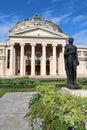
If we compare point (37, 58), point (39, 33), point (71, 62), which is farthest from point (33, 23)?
point (71, 62)

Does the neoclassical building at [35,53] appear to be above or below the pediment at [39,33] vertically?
below

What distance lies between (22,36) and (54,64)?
37.4 ft

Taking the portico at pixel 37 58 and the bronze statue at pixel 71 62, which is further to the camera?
the portico at pixel 37 58

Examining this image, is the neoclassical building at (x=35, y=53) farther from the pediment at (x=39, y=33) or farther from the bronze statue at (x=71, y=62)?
the bronze statue at (x=71, y=62)

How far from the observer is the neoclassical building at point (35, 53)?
5591 cm

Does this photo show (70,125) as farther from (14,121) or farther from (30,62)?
(30,62)

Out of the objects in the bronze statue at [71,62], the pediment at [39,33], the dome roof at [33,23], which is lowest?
the bronze statue at [71,62]

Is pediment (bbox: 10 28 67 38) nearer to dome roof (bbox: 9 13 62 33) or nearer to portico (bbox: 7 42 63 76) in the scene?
portico (bbox: 7 42 63 76)

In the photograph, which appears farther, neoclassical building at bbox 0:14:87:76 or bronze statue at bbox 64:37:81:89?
neoclassical building at bbox 0:14:87:76

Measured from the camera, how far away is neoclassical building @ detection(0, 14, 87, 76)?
55.9m

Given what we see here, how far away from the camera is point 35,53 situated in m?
61.2

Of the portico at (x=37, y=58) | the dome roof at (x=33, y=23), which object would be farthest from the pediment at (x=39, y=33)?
the dome roof at (x=33, y=23)

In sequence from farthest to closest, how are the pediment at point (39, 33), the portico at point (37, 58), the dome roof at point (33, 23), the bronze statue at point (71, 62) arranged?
the dome roof at point (33, 23), the portico at point (37, 58), the pediment at point (39, 33), the bronze statue at point (71, 62)

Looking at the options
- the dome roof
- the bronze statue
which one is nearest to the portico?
the dome roof
